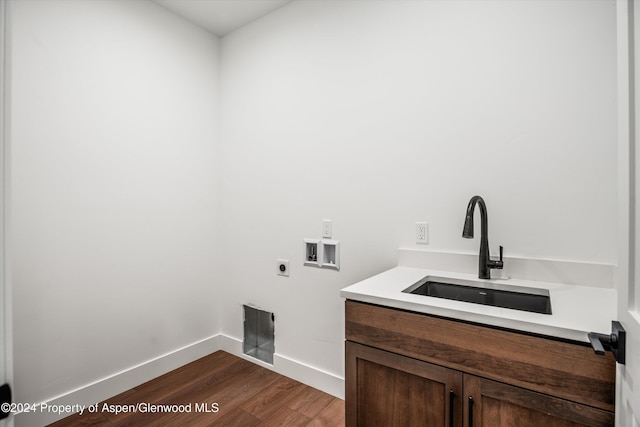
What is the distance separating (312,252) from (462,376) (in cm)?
126

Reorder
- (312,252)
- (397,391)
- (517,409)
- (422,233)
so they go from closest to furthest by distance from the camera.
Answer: (517,409) < (397,391) < (422,233) < (312,252)

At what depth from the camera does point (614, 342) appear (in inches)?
30.9

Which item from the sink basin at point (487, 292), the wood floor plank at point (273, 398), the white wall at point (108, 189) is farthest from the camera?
the wood floor plank at point (273, 398)

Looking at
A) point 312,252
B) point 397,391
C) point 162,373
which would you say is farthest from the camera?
point 162,373

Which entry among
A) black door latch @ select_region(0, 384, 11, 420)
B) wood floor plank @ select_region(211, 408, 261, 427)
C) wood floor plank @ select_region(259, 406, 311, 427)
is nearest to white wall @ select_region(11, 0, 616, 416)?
wood floor plank @ select_region(259, 406, 311, 427)

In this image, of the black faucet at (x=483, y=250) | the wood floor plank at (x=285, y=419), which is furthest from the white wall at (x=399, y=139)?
the wood floor plank at (x=285, y=419)

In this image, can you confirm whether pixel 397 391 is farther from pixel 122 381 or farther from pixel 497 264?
pixel 122 381

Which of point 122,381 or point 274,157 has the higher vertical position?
point 274,157

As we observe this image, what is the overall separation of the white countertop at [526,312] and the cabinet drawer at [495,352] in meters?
0.03

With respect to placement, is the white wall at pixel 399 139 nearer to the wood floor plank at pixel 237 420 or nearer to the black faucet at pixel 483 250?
the black faucet at pixel 483 250

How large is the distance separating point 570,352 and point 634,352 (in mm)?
269

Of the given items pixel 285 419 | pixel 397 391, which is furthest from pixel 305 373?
pixel 397 391

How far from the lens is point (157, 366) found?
2.31 m

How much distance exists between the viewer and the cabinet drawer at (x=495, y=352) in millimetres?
906
